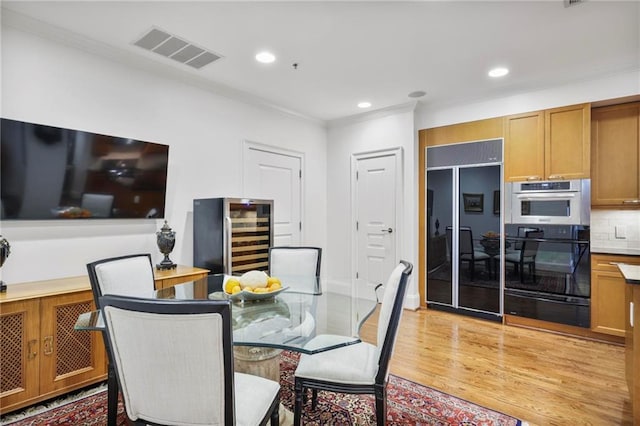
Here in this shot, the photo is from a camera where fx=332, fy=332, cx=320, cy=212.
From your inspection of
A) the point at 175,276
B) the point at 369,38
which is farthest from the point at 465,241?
the point at 175,276

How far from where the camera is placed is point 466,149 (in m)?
4.04

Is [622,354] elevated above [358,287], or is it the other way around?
[358,287]

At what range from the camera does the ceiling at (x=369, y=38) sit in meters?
2.28

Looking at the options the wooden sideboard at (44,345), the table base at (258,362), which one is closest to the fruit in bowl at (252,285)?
the table base at (258,362)

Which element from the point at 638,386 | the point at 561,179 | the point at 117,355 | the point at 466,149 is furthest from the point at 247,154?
the point at 638,386

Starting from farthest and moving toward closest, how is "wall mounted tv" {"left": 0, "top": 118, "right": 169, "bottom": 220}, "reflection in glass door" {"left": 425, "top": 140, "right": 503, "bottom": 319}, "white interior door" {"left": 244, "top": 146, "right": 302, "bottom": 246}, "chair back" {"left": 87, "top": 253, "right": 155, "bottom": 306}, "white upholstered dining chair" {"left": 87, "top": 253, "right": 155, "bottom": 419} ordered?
1. "white interior door" {"left": 244, "top": 146, "right": 302, "bottom": 246}
2. "reflection in glass door" {"left": 425, "top": 140, "right": 503, "bottom": 319}
3. "wall mounted tv" {"left": 0, "top": 118, "right": 169, "bottom": 220}
4. "chair back" {"left": 87, "top": 253, "right": 155, "bottom": 306}
5. "white upholstered dining chair" {"left": 87, "top": 253, "right": 155, "bottom": 419}

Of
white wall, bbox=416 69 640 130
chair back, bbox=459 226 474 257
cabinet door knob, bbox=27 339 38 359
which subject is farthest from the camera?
chair back, bbox=459 226 474 257

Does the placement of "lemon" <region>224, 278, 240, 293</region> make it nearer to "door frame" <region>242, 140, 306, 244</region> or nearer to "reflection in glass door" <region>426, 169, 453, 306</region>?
"door frame" <region>242, 140, 306, 244</region>

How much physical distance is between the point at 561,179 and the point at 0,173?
4849 mm

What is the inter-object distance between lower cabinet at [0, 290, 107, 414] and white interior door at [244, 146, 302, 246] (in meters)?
2.17

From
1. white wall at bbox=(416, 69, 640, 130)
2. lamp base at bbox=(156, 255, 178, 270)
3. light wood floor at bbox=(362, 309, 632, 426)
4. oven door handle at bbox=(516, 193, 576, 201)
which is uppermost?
white wall at bbox=(416, 69, 640, 130)

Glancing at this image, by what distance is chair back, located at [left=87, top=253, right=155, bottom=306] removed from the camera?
191cm

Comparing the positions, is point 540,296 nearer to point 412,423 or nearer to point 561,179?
point 561,179

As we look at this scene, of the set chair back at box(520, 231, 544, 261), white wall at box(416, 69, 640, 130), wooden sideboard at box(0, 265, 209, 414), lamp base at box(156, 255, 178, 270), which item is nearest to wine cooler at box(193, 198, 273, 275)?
lamp base at box(156, 255, 178, 270)
